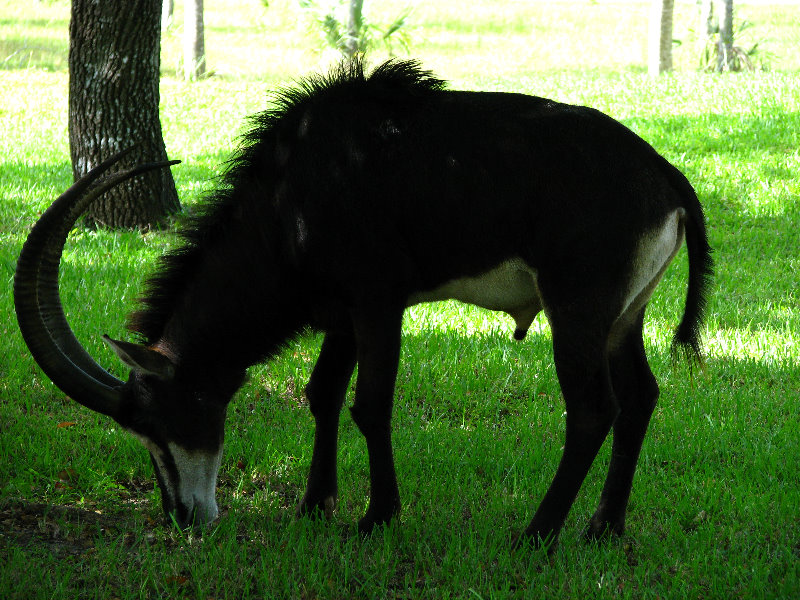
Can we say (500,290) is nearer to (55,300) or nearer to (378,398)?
(378,398)

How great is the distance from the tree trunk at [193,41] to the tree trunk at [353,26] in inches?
126

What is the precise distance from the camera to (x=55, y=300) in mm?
3668

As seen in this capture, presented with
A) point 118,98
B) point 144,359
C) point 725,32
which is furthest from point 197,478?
point 725,32

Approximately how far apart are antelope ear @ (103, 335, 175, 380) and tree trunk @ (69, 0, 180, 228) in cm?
454

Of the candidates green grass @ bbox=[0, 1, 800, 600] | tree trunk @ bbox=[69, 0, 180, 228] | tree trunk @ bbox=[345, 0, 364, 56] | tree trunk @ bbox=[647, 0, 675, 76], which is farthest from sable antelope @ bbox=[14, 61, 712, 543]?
tree trunk @ bbox=[647, 0, 675, 76]

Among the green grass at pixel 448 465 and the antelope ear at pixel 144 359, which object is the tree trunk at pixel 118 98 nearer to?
the green grass at pixel 448 465

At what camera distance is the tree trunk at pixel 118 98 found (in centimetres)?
776

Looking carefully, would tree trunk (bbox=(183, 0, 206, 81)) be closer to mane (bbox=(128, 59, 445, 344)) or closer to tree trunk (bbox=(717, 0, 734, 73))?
tree trunk (bbox=(717, 0, 734, 73))

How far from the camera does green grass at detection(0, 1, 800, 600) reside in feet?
12.1

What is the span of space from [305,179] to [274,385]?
86.3 inches

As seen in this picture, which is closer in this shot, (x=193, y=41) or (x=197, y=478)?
(x=197, y=478)

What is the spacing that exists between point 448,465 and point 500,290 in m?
1.29

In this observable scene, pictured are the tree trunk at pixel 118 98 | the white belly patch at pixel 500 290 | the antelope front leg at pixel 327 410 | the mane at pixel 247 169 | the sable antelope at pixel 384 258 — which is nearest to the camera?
the sable antelope at pixel 384 258

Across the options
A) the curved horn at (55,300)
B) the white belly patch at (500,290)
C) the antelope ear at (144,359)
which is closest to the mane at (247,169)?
the antelope ear at (144,359)
